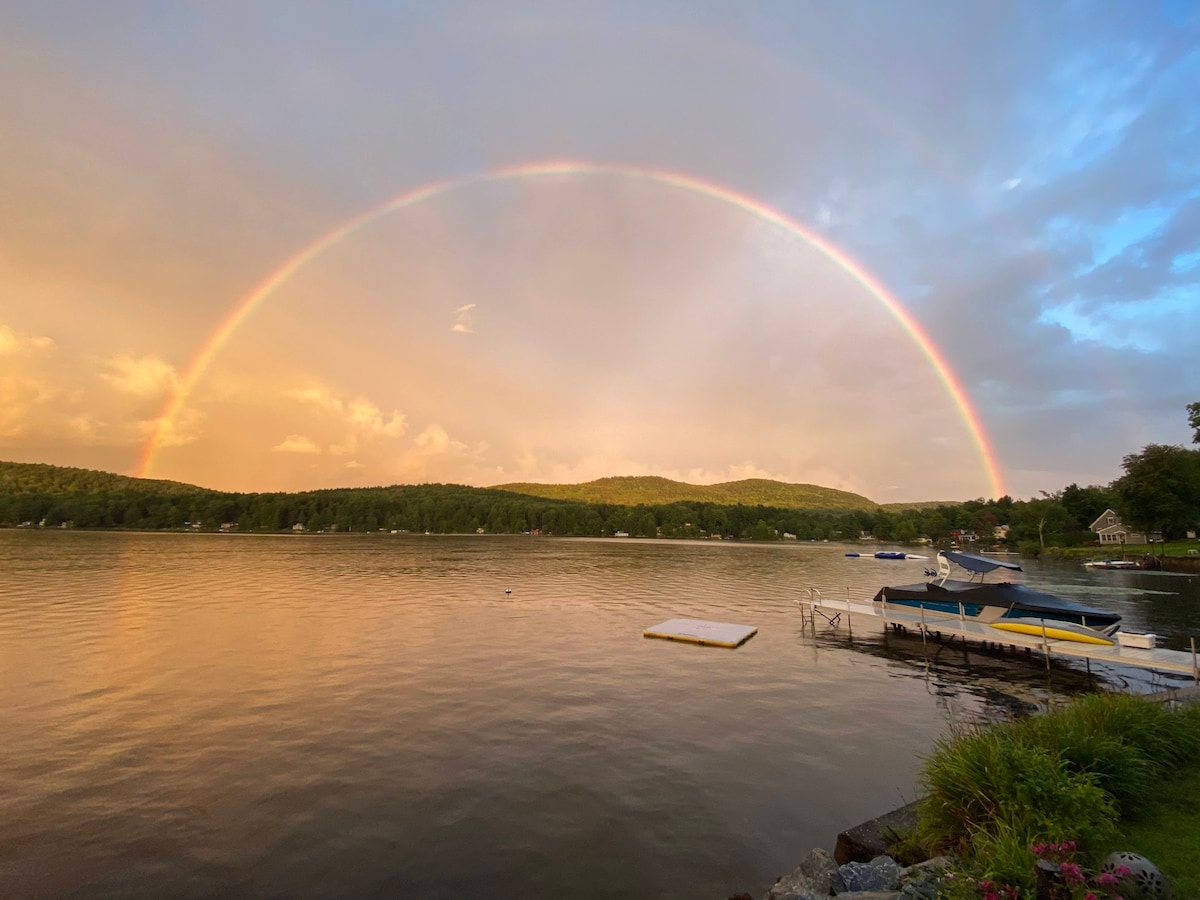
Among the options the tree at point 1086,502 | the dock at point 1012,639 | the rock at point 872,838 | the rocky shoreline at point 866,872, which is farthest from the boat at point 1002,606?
the tree at point 1086,502

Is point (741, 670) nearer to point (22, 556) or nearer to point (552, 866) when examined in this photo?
point (552, 866)

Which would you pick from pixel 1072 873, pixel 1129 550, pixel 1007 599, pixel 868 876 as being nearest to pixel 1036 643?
pixel 1007 599

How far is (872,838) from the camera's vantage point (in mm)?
9148

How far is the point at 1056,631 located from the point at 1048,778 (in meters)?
23.0

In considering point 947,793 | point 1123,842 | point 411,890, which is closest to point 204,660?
point 411,890

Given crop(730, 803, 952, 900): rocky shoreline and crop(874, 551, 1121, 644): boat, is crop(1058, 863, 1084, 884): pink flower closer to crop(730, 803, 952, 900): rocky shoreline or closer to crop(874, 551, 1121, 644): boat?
crop(730, 803, 952, 900): rocky shoreline

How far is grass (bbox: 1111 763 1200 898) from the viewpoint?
6207 millimetres

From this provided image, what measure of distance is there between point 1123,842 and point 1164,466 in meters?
98.0

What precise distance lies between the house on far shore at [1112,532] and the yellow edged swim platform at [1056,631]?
101 m

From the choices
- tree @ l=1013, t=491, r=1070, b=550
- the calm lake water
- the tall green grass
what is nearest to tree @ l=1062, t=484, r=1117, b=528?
tree @ l=1013, t=491, r=1070, b=550

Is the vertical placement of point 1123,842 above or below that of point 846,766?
above

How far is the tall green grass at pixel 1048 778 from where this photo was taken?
6.91 m

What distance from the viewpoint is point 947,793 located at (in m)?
8.60

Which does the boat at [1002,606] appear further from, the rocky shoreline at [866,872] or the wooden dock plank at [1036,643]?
the rocky shoreline at [866,872]
